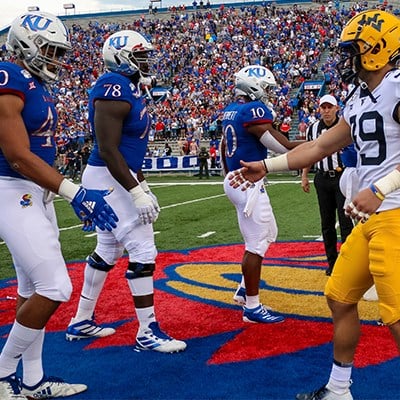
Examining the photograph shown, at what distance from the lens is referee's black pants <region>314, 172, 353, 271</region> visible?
6.13 meters

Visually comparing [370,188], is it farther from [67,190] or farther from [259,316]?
[259,316]

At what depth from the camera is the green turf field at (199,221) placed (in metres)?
8.81

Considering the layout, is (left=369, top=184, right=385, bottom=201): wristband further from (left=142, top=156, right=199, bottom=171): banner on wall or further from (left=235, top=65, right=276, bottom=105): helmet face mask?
(left=142, top=156, right=199, bottom=171): banner on wall

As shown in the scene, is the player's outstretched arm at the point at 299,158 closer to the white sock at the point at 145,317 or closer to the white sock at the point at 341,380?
the white sock at the point at 341,380

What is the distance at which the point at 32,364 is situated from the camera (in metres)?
3.42

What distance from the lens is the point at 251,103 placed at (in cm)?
479

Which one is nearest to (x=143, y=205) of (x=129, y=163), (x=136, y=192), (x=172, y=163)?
(x=136, y=192)

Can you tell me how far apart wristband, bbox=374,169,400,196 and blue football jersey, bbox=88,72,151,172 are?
1920mm

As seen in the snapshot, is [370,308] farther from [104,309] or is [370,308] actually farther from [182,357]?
[104,309]

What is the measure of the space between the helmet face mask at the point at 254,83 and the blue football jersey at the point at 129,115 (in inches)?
40.8

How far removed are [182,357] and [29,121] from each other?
1.83m

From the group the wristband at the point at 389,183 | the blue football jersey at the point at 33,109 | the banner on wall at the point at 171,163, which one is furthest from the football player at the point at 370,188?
the banner on wall at the point at 171,163

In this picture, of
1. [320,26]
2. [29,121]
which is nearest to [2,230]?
[29,121]

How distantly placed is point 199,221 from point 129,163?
6874 millimetres
